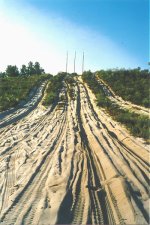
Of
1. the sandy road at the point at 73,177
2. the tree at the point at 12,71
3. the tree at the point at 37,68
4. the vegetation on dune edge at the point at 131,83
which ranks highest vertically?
the tree at the point at 37,68

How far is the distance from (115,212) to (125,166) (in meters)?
2.54

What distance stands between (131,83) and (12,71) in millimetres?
35047

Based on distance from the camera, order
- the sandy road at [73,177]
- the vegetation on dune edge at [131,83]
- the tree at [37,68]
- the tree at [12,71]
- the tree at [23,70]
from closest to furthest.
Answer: the sandy road at [73,177], the vegetation on dune edge at [131,83], the tree at [12,71], the tree at [23,70], the tree at [37,68]

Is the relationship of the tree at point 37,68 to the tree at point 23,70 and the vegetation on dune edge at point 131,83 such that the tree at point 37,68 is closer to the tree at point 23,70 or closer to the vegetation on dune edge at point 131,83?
the tree at point 23,70

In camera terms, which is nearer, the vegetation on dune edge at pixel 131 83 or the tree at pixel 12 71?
the vegetation on dune edge at pixel 131 83

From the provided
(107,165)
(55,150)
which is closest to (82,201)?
(107,165)

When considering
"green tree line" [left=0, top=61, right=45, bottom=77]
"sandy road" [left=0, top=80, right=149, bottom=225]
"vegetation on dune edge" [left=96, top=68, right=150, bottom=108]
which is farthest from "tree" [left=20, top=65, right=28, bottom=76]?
"sandy road" [left=0, top=80, right=149, bottom=225]

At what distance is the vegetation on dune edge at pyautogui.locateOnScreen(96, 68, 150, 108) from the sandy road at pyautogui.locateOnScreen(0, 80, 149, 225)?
11.0 m

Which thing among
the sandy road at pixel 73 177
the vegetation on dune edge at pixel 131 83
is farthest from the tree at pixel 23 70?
the sandy road at pixel 73 177

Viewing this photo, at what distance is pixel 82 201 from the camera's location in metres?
6.39

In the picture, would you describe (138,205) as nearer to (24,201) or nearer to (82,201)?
(82,201)

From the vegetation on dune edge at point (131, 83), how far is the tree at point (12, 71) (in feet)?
85.8

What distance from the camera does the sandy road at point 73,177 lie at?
19.3 feet

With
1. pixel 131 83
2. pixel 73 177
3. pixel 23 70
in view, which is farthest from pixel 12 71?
pixel 73 177
